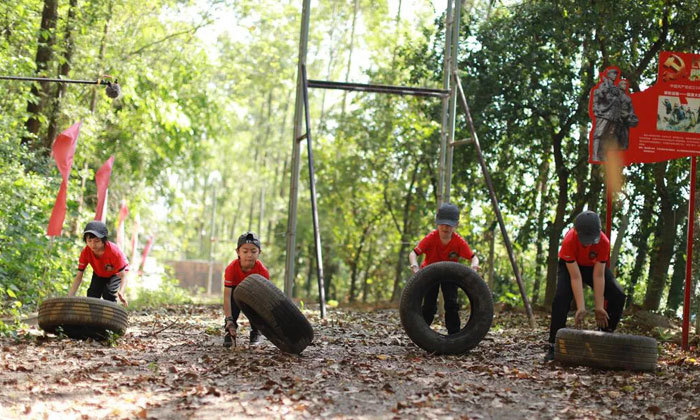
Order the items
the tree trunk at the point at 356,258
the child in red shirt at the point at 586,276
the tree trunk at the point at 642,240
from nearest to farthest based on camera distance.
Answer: the child in red shirt at the point at 586,276, the tree trunk at the point at 642,240, the tree trunk at the point at 356,258

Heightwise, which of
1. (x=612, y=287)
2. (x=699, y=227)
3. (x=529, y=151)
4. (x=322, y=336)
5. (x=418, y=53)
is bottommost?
(x=322, y=336)

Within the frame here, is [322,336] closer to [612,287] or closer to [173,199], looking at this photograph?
[612,287]

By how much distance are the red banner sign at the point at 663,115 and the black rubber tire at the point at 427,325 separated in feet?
9.89

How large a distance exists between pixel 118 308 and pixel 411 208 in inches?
864

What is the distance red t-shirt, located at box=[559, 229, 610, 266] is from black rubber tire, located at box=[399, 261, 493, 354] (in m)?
1.09

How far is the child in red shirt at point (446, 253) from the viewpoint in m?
9.05

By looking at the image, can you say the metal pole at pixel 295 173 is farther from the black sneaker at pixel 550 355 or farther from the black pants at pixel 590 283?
the black pants at pixel 590 283

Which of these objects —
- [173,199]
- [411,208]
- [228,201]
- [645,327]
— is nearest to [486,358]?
[645,327]

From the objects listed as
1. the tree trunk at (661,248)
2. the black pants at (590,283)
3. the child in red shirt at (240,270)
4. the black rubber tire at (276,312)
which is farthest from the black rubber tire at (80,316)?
the tree trunk at (661,248)

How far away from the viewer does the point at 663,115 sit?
10.0 m

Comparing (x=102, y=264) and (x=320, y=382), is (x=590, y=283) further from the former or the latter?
(x=102, y=264)

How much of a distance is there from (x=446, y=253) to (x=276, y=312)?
234cm

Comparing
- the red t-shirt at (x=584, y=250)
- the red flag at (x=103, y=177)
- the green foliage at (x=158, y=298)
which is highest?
the red flag at (x=103, y=177)

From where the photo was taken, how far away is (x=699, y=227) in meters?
11.1
